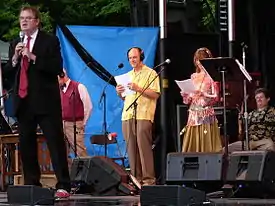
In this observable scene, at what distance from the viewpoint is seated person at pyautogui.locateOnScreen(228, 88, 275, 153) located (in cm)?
984

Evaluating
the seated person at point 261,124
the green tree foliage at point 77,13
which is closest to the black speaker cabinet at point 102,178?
the seated person at point 261,124

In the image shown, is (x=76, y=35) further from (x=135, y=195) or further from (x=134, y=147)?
(x=135, y=195)

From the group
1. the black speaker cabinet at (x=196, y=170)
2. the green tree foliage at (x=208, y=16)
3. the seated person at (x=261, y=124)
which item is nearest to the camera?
the black speaker cabinet at (x=196, y=170)

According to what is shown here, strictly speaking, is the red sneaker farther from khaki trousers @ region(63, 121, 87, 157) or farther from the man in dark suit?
khaki trousers @ region(63, 121, 87, 157)

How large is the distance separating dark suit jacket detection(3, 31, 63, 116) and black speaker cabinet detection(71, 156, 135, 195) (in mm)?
1539

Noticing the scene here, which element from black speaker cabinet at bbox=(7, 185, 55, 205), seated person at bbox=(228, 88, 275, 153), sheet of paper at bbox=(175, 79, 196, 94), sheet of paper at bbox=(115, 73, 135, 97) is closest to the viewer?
black speaker cabinet at bbox=(7, 185, 55, 205)

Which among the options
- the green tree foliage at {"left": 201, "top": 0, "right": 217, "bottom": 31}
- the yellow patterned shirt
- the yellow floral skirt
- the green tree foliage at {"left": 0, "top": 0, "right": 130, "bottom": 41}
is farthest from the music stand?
the green tree foliage at {"left": 0, "top": 0, "right": 130, "bottom": 41}

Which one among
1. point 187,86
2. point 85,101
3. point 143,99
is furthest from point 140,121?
point 85,101

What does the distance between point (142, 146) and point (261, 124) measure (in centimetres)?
152

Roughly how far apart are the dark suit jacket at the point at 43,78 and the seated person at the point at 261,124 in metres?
3.20

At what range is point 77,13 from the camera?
16688 mm

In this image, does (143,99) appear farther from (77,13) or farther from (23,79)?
(77,13)

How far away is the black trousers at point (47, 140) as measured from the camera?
7461 mm

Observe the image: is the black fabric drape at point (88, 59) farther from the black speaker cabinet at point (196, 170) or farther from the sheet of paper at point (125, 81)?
the black speaker cabinet at point (196, 170)
